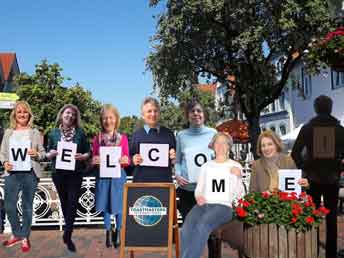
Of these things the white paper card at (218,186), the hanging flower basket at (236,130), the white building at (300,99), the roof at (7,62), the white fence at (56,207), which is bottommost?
the white fence at (56,207)

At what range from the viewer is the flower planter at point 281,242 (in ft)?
14.5

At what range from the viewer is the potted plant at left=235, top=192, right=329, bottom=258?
Answer: 443cm

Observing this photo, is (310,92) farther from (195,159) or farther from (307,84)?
(195,159)

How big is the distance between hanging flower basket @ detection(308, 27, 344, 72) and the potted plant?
1381 millimetres

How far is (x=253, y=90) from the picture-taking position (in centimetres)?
2361

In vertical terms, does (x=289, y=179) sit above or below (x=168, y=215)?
above

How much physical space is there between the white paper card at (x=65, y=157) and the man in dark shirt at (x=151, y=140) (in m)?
0.83

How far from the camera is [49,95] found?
26.5 meters

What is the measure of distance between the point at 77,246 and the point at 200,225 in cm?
321

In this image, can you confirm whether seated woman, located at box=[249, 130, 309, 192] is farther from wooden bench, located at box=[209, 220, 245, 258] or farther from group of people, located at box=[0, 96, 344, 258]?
wooden bench, located at box=[209, 220, 245, 258]

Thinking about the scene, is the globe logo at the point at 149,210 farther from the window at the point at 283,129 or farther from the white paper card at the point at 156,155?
the window at the point at 283,129

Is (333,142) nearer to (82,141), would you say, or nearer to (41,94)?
(82,141)

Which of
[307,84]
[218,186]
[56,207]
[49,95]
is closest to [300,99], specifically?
[307,84]

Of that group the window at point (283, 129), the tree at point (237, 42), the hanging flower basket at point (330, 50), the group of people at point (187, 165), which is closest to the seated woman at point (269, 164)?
the group of people at point (187, 165)
